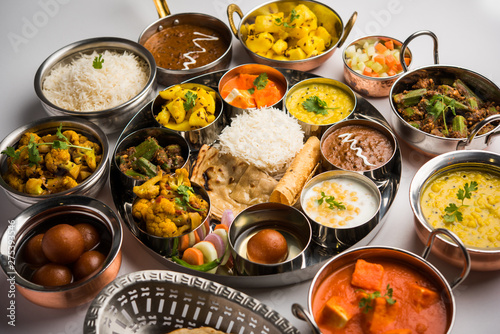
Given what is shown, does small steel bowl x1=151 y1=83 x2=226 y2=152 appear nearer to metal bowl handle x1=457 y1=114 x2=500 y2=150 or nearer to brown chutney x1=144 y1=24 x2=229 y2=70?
brown chutney x1=144 y1=24 x2=229 y2=70

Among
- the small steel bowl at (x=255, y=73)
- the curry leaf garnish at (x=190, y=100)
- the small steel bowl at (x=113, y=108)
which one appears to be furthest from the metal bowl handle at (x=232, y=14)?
the curry leaf garnish at (x=190, y=100)

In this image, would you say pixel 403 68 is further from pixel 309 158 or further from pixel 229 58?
pixel 229 58

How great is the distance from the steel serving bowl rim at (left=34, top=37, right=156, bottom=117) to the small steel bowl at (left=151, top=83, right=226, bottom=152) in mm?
171

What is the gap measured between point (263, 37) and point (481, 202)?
2483mm

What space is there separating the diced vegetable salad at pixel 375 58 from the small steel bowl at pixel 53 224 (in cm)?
265

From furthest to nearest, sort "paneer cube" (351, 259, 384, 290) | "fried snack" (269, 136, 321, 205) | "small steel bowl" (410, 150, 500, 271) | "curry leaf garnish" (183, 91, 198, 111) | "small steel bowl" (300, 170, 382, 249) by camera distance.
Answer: "curry leaf garnish" (183, 91, 198, 111) → "fried snack" (269, 136, 321, 205) → "small steel bowl" (300, 170, 382, 249) → "small steel bowl" (410, 150, 500, 271) → "paneer cube" (351, 259, 384, 290)

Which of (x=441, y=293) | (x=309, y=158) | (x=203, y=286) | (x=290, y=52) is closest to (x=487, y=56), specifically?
(x=290, y=52)

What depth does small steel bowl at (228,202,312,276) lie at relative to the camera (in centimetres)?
321

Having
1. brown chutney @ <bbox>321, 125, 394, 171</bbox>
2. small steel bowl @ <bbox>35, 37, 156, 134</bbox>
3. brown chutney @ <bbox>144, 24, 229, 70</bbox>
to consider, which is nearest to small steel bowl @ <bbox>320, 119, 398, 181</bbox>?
brown chutney @ <bbox>321, 125, 394, 171</bbox>

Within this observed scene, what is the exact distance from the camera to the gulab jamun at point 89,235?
323 cm

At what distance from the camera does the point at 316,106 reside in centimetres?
412

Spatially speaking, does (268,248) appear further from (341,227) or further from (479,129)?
(479,129)

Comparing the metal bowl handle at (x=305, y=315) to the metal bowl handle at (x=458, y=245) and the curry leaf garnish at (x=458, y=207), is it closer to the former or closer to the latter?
the metal bowl handle at (x=458, y=245)

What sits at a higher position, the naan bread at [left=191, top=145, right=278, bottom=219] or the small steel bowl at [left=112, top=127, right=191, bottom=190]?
the small steel bowl at [left=112, top=127, right=191, bottom=190]
